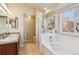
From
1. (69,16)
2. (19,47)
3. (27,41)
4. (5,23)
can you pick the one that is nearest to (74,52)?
(69,16)

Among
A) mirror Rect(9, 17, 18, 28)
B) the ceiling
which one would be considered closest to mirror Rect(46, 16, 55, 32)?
the ceiling

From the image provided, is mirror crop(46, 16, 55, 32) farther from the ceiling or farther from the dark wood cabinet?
the dark wood cabinet

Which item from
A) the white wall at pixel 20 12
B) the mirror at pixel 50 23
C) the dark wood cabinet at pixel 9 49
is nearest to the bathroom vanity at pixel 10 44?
the dark wood cabinet at pixel 9 49

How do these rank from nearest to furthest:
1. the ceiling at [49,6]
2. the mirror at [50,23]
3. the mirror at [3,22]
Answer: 1. the ceiling at [49,6]
2. the mirror at [3,22]
3. the mirror at [50,23]

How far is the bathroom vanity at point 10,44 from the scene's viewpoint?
201cm

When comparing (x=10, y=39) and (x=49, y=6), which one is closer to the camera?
(x=49, y=6)

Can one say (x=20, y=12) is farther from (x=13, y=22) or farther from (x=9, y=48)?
(x=9, y=48)

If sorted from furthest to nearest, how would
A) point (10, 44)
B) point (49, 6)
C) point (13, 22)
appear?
point (10, 44) → point (13, 22) → point (49, 6)

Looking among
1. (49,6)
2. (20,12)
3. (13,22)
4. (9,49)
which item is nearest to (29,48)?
(9,49)

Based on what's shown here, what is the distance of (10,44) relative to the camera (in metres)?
2.18

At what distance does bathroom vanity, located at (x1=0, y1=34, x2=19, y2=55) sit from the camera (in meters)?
2.01

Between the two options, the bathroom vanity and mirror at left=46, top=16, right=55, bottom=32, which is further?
mirror at left=46, top=16, right=55, bottom=32

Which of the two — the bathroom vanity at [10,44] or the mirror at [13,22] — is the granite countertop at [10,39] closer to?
the bathroom vanity at [10,44]
